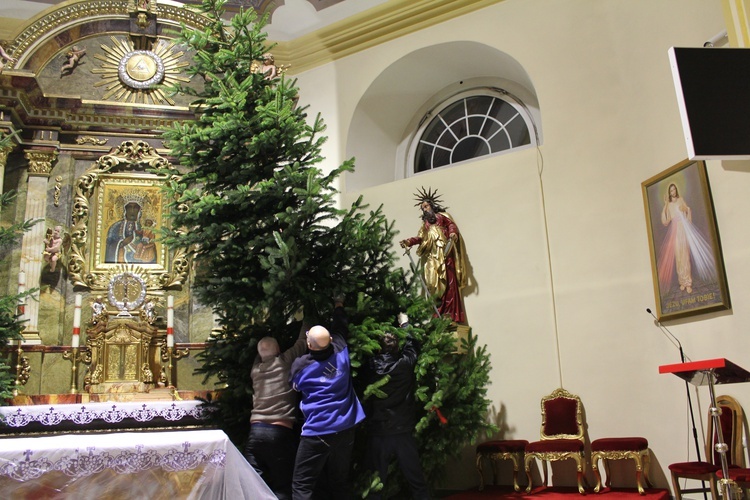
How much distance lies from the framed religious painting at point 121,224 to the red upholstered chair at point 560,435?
493cm

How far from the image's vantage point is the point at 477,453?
805 cm

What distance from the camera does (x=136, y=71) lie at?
10.5 metres

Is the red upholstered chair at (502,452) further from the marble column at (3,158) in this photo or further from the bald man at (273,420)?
the marble column at (3,158)

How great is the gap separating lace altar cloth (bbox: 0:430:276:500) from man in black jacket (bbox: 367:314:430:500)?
155cm

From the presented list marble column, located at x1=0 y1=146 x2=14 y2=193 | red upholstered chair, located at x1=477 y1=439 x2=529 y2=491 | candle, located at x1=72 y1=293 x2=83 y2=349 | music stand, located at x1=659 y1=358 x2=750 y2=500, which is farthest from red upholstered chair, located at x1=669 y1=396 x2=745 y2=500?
marble column, located at x1=0 y1=146 x2=14 y2=193

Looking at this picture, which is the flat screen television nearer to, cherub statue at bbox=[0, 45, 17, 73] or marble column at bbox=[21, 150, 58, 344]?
marble column at bbox=[21, 150, 58, 344]

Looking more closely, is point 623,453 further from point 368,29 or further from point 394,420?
point 368,29

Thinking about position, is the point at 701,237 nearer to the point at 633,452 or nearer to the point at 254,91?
the point at 633,452

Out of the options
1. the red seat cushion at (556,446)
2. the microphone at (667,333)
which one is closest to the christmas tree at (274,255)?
the red seat cushion at (556,446)

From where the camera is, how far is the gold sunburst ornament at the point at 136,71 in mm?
10406

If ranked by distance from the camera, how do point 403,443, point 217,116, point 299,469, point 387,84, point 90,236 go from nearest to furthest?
1. point 299,469
2. point 403,443
3. point 217,116
4. point 90,236
5. point 387,84

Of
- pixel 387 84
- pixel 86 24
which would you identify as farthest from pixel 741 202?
pixel 86 24

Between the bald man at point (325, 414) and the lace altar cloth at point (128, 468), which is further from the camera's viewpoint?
the bald man at point (325, 414)

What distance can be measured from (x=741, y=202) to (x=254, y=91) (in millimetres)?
4570
